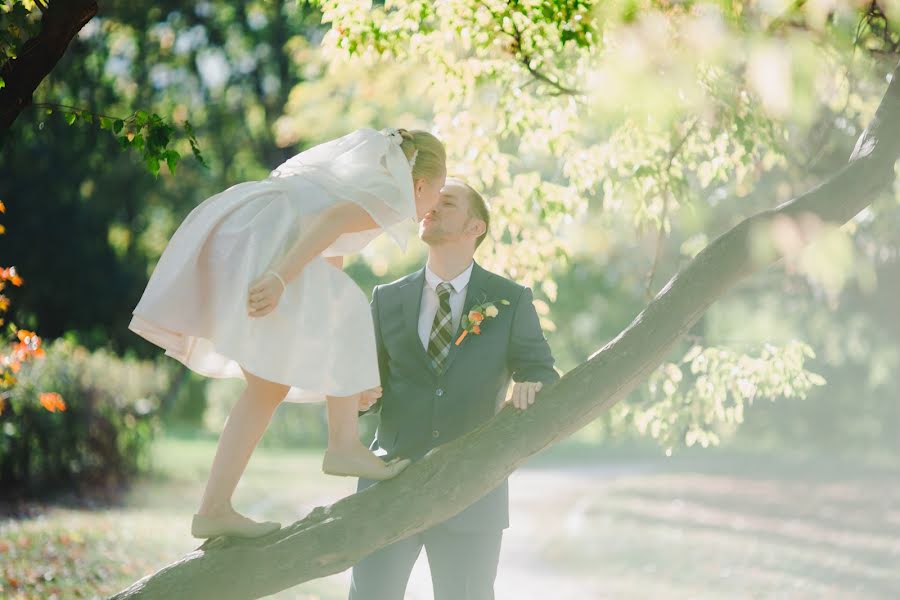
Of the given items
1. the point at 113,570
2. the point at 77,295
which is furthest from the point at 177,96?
the point at 113,570

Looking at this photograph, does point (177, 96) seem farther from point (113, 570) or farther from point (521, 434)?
point (521, 434)

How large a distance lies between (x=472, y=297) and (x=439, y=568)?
113cm

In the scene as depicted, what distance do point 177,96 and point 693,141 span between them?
22.2 m

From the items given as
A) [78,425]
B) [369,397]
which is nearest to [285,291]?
[369,397]

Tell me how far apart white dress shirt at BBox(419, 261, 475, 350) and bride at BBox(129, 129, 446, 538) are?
639mm

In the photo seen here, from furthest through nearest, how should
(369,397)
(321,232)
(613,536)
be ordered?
(613,536) → (369,397) → (321,232)

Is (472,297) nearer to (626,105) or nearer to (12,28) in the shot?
(12,28)

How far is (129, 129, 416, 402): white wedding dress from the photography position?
12.9 ft

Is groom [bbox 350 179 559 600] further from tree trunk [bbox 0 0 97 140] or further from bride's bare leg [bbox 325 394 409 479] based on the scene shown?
tree trunk [bbox 0 0 97 140]

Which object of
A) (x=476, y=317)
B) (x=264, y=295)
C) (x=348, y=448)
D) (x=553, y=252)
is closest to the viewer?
(x=264, y=295)

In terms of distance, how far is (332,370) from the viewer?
13.0ft

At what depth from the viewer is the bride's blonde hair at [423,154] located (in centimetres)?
438

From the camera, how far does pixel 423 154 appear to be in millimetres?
4383

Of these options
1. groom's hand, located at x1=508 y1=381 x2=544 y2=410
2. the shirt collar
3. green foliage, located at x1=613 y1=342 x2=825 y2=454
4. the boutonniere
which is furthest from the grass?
groom's hand, located at x1=508 y1=381 x2=544 y2=410
